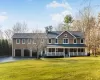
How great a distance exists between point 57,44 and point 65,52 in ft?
9.65

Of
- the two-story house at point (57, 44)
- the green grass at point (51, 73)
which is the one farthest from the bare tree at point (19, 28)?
the green grass at point (51, 73)

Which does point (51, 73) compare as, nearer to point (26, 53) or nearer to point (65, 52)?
point (65, 52)

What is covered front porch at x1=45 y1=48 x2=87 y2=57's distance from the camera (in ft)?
175

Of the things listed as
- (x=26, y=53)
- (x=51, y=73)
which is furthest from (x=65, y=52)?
(x=51, y=73)

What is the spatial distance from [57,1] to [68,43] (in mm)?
38599

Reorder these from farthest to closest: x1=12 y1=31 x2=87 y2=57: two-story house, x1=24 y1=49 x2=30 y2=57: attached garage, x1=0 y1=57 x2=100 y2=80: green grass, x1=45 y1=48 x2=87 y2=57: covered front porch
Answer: x1=24 y1=49 x2=30 y2=57: attached garage, x1=12 y1=31 x2=87 y2=57: two-story house, x1=45 y1=48 x2=87 y2=57: covered front porch, x1=0 y1=57 x2=100 y2=80: green grass

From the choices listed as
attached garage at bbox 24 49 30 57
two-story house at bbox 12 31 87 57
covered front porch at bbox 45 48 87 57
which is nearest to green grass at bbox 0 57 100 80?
covered front porch at bbox 45 48 87 57

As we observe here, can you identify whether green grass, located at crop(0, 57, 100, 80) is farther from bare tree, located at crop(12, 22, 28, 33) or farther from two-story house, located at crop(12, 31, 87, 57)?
bare tree, located at crop(12, 22, 28, 33)

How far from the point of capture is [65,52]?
5488 cm

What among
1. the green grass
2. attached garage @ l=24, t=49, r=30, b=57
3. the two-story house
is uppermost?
the two-story house

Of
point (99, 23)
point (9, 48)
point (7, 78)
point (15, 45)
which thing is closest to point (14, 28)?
point (9, 48)

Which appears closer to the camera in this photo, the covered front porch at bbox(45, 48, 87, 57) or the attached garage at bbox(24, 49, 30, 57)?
the covered front porch at bbox(45, 48, 87, 57)

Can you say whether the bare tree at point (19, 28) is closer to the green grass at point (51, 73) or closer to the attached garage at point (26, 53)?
the attached garage at point (26, 53)

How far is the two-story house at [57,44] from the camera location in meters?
53.9
